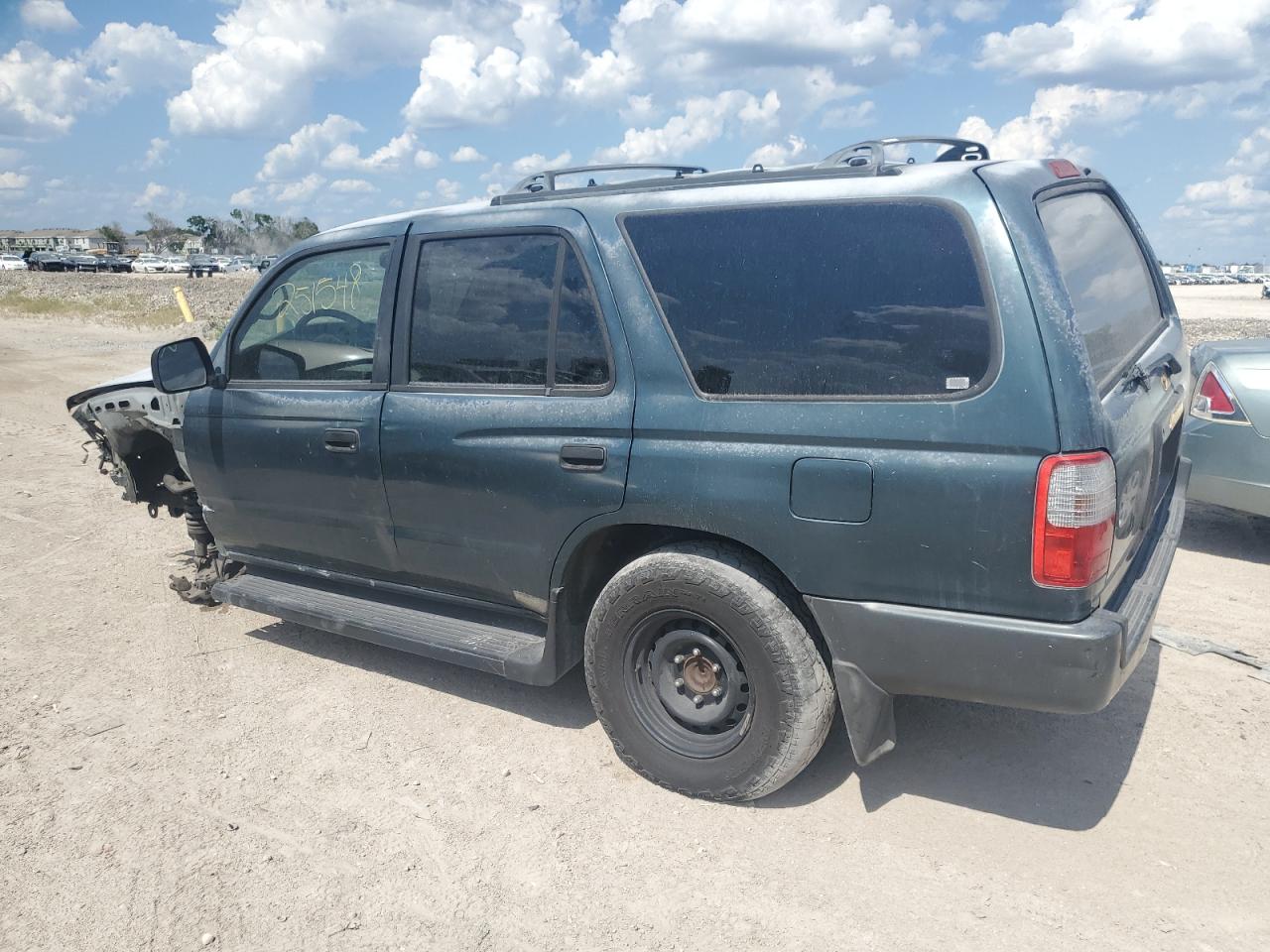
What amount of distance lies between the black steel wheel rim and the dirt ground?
0.80 feet

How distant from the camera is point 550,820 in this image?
325cm

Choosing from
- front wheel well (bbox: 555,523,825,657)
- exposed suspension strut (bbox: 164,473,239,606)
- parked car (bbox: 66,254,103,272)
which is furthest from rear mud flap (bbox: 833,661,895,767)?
parked car (bbox: 66,254,103,272)

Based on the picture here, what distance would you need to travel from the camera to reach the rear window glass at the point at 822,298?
8.93 ft

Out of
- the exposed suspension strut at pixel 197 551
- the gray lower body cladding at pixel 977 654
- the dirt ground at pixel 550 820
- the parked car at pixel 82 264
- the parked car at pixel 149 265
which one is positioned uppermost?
the gray lower body cladding at pixel 977 654

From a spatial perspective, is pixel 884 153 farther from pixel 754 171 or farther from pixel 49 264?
pixel 49 264

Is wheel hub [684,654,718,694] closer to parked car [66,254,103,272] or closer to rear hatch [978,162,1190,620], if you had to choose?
rear hatch [978,162,1190,620]

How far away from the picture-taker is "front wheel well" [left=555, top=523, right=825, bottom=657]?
10.8ft

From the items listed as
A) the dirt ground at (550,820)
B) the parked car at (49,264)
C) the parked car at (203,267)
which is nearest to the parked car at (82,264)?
the parked car at (49,264)

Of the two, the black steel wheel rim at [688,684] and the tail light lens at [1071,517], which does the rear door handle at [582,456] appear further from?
the tail light lens at [1071,517]

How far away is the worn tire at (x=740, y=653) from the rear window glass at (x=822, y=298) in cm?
58

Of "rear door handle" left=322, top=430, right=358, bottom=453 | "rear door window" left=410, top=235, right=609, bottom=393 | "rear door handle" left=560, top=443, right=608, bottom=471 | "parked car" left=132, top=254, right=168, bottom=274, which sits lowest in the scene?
"parked car" left=132, top=254, right=168, bottom=274

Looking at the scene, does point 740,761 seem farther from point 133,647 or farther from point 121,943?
point 133,647

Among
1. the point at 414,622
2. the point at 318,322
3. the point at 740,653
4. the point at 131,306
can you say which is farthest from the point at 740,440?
the point at 131,306

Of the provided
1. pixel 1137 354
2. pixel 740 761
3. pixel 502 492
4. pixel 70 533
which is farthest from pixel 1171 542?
pixel 70 533
